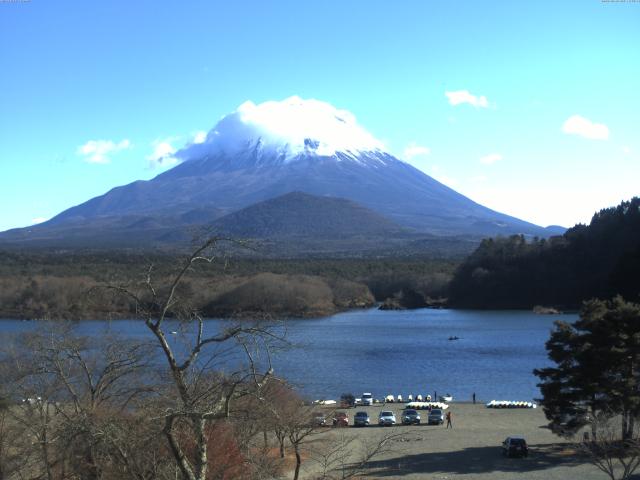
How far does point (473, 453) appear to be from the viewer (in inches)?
601

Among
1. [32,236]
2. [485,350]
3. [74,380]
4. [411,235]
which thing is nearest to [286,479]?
[74,380]

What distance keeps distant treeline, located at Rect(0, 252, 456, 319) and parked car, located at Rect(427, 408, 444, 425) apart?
2104cm

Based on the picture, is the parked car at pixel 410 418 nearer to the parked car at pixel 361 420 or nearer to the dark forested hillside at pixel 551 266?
the parked car at pixel 361 420

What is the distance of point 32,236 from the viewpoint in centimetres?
12531

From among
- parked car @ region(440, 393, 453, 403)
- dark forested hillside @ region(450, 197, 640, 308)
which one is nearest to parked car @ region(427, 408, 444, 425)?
parked car @ region(440, 393, 453, 403)

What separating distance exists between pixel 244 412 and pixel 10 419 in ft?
20.9

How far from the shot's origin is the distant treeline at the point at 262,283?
46.7 metres

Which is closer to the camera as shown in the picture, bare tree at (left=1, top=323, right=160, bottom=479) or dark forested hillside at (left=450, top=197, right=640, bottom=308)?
bare tree at (left=1, top=323, right=160, bottom=479)

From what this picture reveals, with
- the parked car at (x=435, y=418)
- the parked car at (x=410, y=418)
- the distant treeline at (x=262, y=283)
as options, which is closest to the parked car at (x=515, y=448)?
the parked car at (x=435, y=418)

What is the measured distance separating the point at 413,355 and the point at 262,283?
21.5 m

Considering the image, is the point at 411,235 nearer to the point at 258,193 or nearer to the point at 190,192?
the point at 258,193

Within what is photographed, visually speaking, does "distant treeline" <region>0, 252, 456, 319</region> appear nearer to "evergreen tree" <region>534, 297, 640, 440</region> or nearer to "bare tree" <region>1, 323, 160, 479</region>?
"evergreen tree" <region>534, 297, 640, 440</region>

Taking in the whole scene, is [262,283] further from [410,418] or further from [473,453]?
[473,453]

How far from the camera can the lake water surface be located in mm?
26156
